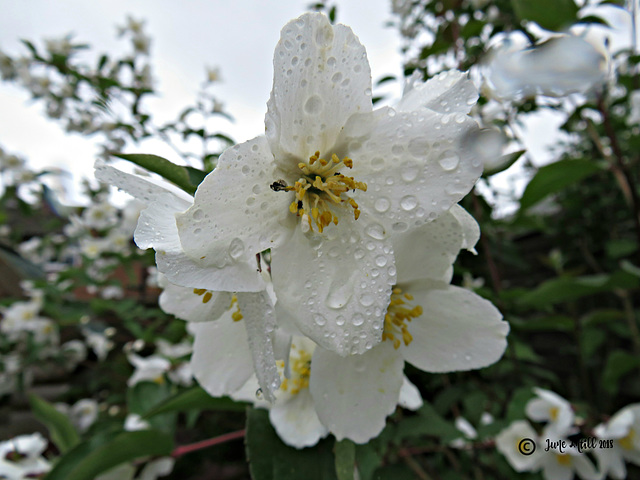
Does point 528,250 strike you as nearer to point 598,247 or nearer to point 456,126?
point 598,247

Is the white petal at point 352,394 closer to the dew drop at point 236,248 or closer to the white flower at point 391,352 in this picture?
the white flower at point 391,352

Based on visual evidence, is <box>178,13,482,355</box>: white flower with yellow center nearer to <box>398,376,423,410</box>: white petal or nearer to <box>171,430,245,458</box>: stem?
<box>398,376,423,410</box>: white petal

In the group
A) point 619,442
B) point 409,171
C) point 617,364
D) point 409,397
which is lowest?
point 617,364

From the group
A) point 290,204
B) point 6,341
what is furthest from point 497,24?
point 6,341

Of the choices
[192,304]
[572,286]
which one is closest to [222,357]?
[192,304]

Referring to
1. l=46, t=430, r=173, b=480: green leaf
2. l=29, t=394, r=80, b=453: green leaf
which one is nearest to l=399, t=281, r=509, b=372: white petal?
l=46, t=430, r=173, b=480: green leaf

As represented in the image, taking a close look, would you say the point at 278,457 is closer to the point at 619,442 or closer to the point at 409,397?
the point at 409,397
